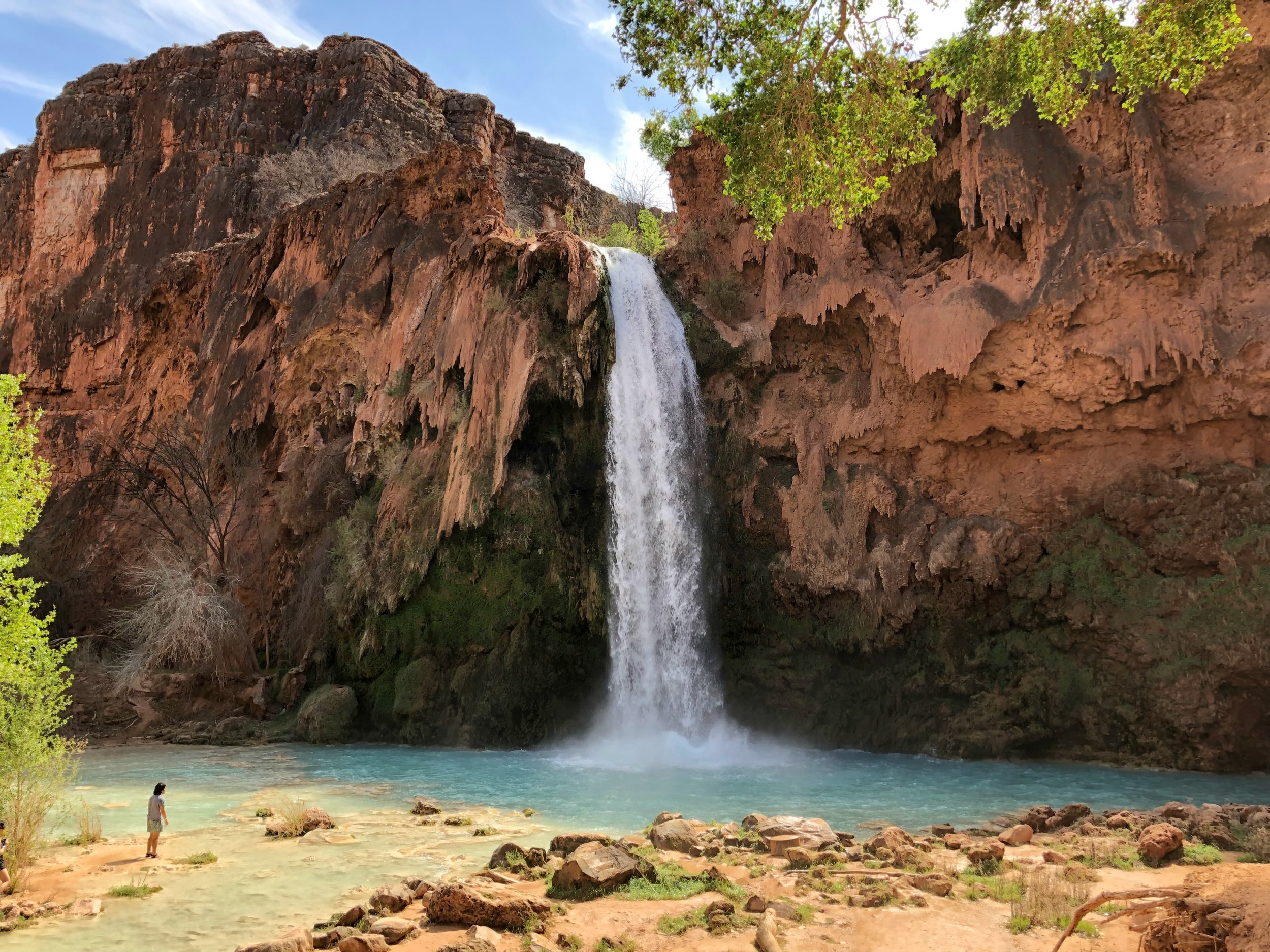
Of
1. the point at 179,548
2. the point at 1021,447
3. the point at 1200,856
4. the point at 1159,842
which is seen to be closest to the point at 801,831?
the point at 1159,842

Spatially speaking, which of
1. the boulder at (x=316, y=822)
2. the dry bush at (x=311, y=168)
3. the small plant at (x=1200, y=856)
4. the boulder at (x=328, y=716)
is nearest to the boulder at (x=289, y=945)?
the boulder at (x=316, y=822)

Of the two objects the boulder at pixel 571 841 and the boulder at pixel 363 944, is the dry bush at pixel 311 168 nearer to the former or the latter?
the boulder at pixel 571 841

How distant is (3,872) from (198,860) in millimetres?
1646

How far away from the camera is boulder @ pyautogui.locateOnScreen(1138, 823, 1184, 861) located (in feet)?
25.5

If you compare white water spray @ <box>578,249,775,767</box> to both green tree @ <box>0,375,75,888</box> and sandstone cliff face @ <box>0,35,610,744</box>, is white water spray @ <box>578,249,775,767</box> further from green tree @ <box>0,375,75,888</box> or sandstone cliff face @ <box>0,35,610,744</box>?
green tree @ <box>0,375,75,888</box>

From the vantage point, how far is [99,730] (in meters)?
20.5

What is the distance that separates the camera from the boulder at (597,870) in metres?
6.96

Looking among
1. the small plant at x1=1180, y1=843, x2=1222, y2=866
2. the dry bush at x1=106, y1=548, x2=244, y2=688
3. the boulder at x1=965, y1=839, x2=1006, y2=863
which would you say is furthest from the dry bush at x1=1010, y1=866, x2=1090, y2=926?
the dry bush at x1=106, y1=548, x2=244, y2=688

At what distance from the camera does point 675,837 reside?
8.60m

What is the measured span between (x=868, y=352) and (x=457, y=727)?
13.2 meters

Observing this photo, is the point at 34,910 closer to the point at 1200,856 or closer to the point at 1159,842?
the point at 1159,842

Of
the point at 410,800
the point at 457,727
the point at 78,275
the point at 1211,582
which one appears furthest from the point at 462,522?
the point at 78,275

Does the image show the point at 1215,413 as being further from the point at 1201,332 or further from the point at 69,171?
the point at 69,171

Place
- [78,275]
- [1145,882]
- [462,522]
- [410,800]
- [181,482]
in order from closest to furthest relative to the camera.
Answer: [1145,882] < [410,800] < [462,522] < [181,482] < [78,275]
